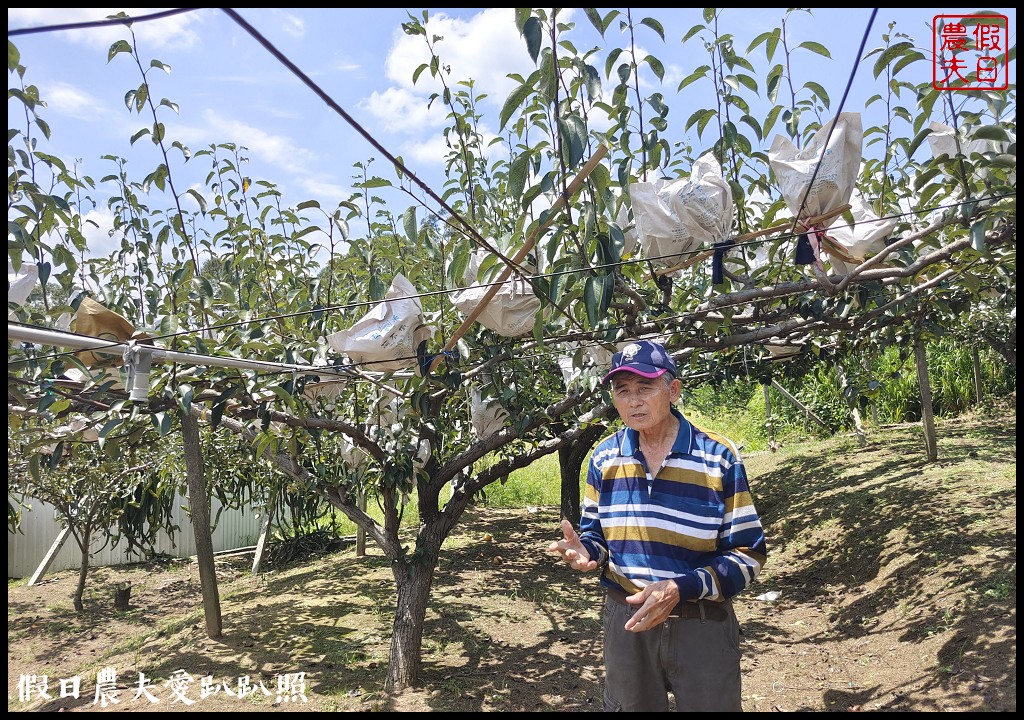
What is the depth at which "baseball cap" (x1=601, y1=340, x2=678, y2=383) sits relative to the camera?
1706mm

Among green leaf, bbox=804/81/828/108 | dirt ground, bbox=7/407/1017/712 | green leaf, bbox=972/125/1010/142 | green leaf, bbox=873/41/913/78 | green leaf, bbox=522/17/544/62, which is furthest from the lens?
dirt ground, bbox=7/407/1017/712

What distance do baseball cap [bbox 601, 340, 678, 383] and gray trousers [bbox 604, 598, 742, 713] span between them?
568 millimetres

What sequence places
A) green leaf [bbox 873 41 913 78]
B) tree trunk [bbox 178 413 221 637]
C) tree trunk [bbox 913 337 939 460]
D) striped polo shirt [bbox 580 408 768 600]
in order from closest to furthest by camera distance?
1. striped polo shirt [bbox 580 408 768 600]
2. green leaf [bbox 873 41 913 78]
3. tree trunk [bbox 178 413 221 637]
4. tree trunk [bbox 913 337 939 460]

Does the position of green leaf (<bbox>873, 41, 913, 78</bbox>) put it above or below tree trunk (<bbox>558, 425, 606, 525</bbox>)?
above

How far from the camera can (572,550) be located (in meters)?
1.67

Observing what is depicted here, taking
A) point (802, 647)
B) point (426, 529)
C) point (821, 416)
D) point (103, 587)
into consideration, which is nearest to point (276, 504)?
point (103, 587)

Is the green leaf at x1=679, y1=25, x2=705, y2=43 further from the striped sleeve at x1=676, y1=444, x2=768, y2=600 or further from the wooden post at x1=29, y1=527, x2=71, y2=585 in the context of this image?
the wooden post at x1=29, y1=527, x2=71, y2=585

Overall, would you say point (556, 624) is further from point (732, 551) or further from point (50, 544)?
point (50, 544)

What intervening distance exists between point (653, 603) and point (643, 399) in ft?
1.58

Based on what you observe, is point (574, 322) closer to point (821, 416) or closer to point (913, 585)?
point (913, 585)

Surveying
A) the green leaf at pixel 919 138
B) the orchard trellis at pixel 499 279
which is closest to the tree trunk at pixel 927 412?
the orchard trellis at pixel 499 279

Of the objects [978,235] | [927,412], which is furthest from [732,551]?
[927,412]

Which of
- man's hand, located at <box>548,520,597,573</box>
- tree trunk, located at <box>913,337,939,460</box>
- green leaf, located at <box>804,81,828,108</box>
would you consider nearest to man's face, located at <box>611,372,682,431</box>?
man's hand, located at <box>548,520,597,573</box>

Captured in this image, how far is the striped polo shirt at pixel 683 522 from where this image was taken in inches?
62.3
